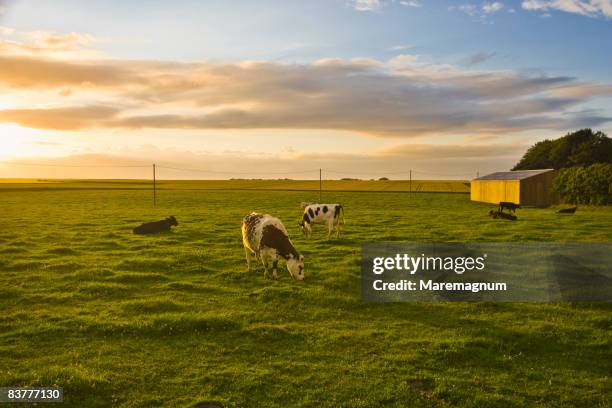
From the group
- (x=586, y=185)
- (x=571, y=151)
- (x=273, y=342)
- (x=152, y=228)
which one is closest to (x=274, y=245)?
(x=273, y=342)

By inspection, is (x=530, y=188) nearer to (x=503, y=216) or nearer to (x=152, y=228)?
(x=503, y=216)

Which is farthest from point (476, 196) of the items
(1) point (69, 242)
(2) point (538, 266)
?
(1) point (69, 242)

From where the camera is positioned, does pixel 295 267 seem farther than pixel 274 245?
No

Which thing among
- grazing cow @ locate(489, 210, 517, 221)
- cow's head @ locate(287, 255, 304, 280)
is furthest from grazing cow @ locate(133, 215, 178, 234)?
grazing cow @ locate(489, 210, 517, 221)

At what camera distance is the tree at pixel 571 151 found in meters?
81.7

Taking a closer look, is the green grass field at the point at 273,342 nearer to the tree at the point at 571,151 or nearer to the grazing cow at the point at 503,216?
the grazing cow at the point at 503,216

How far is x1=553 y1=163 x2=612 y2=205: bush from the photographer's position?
4862 cm

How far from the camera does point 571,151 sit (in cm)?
8706

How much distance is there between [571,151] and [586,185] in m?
41.9

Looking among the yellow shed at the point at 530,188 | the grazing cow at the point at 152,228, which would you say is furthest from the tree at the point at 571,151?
the grazing cow at the point at 152,228

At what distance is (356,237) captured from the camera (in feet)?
88.4

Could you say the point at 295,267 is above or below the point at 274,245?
below

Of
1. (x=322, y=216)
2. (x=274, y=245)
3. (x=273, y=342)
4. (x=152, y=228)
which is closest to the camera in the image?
(x=273, y=342)

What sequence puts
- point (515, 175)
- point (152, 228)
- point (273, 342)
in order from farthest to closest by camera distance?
point (515, 175), point (152, 228), point (273, 342)
